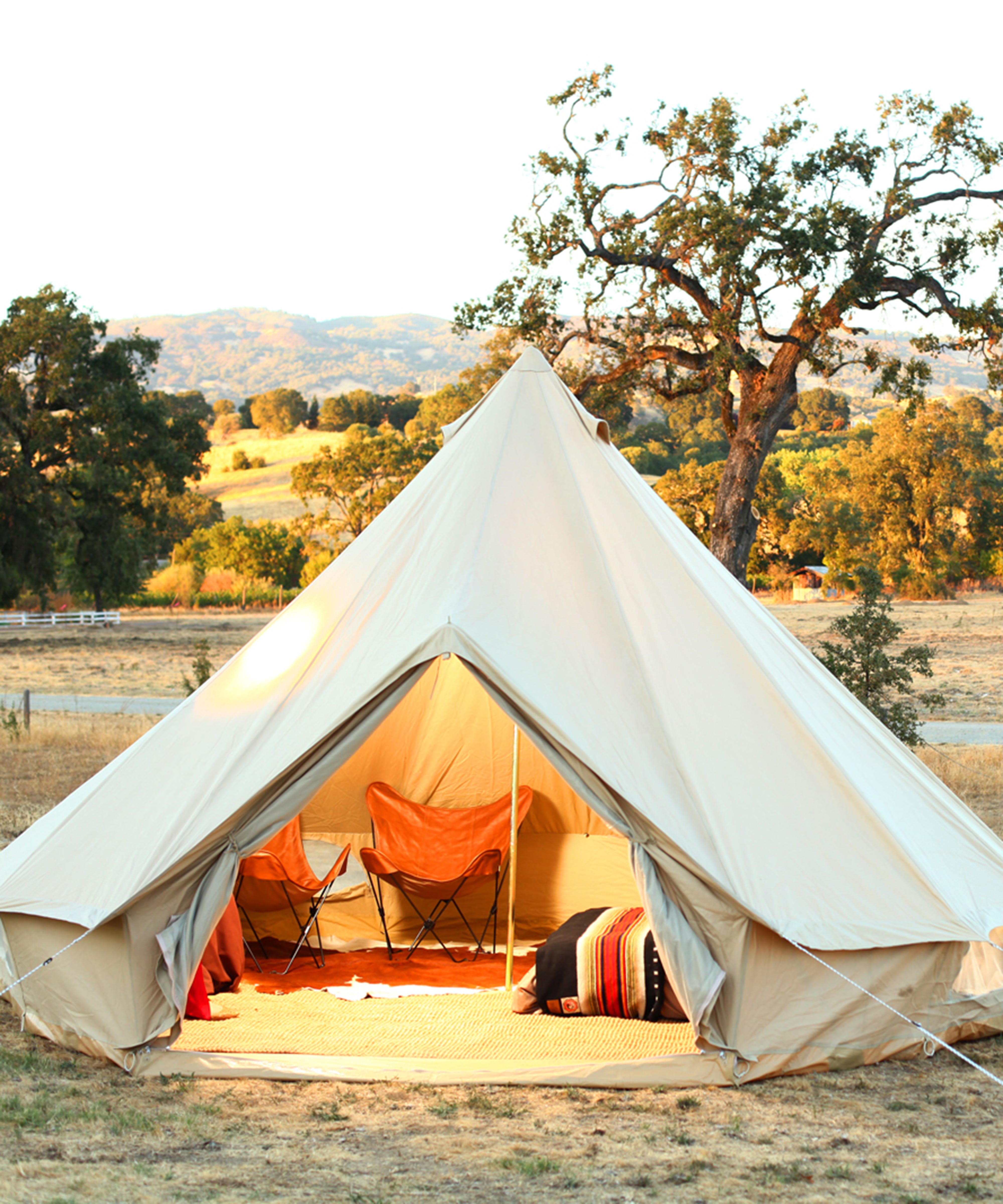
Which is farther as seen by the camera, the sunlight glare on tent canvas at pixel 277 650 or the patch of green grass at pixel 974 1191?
the sunlight glare on tent canvas at pixel 277 650

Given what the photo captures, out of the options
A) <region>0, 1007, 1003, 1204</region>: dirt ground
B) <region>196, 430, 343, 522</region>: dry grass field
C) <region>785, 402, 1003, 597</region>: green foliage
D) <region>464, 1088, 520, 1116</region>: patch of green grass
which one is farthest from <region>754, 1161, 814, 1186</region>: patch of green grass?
<region>196, 430, 343, 522</region>: dry grass field

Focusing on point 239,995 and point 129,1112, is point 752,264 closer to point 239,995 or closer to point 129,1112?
point 239,995

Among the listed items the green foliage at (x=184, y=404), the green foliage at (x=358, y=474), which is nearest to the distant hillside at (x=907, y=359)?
the green foliage at (x=184, y=404)

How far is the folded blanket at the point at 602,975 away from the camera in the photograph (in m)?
4.29

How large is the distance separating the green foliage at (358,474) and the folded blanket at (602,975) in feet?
106

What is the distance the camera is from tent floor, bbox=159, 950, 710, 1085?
3652 millimetres

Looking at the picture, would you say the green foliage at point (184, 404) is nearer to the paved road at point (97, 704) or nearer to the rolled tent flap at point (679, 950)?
the paved road at point (97, 704)

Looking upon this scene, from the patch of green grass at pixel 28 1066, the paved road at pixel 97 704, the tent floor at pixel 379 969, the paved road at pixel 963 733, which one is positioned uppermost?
the patch of green grass at pixel 28 1066

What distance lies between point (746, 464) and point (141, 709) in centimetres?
825

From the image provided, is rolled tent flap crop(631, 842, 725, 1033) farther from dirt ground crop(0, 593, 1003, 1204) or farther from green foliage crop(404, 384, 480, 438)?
green foliage crop(404, 384, 480, 438)

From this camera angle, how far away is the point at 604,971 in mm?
4363

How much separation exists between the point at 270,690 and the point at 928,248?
331 inches

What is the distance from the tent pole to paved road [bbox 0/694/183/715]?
9.28 meters

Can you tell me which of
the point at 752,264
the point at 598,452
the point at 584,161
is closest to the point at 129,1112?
the point at 598,452
